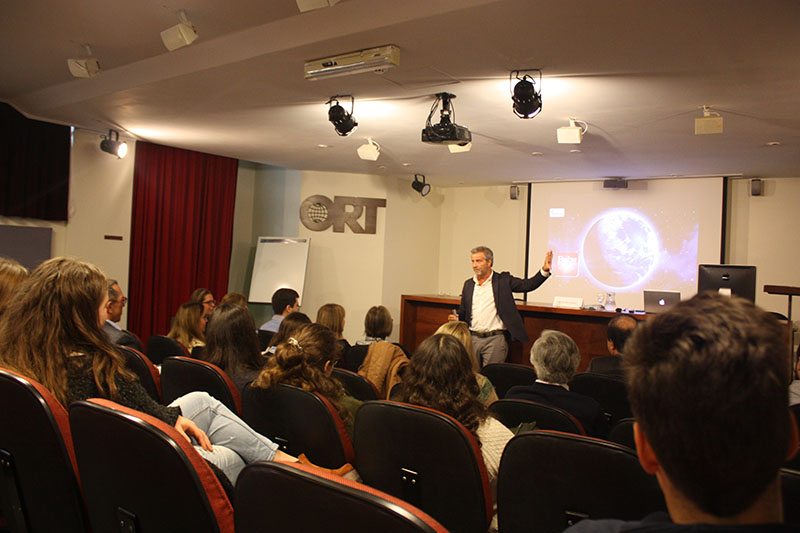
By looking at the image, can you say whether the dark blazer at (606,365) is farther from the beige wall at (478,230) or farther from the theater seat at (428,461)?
the beige wall at (478,230)

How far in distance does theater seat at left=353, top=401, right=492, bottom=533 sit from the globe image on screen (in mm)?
6866

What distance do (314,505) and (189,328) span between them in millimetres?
3423

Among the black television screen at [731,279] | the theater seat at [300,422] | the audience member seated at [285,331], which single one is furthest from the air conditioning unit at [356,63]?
the black television screen at [731,279]

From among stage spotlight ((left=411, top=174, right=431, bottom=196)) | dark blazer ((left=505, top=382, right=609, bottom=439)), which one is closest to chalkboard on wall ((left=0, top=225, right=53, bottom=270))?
stage spotlight ((left=411, top=174, right=431, bottom=196))

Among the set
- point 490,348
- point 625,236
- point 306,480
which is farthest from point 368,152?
point 306,480

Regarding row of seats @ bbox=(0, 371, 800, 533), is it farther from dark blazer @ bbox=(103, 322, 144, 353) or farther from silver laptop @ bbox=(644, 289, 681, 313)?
silver laptop @ bbox=(644, 289, 681, 313)

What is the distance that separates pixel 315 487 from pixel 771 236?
8.24 meters

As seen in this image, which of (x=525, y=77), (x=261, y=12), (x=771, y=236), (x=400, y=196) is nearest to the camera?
(x=261, y=12)

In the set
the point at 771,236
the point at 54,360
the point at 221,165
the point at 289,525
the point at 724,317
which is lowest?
the point at 289,525

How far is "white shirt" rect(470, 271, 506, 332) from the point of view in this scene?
5906mm

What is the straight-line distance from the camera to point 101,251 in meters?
6.87

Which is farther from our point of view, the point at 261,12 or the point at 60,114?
the point at 60,114

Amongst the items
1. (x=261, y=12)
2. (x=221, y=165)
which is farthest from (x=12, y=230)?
(x=261, y=12)

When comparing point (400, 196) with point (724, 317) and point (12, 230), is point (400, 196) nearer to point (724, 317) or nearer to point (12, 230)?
point (12, 230)
